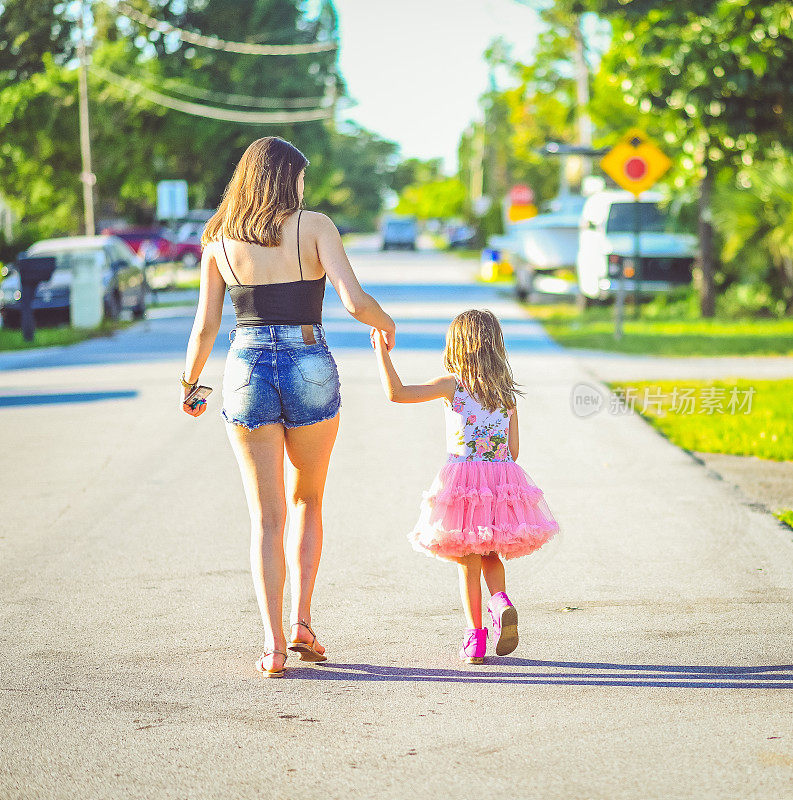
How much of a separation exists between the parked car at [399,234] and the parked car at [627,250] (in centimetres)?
4681

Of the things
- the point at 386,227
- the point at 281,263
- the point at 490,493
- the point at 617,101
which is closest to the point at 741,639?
the point at 490,493

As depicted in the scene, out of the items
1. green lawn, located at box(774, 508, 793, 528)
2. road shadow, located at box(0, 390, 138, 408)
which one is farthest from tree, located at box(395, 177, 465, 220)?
green lawn, located at box(774, 508, 793, 528)

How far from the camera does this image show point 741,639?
5.25 m

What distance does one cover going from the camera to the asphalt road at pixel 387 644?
392cm

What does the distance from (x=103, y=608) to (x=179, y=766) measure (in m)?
2.01

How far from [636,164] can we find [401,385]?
13770 millimetres

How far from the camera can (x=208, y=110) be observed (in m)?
56.8

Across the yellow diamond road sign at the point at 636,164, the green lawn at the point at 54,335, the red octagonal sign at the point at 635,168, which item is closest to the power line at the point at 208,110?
the green lawn at the point at 54,335

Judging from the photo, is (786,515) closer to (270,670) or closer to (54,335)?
(270,670)

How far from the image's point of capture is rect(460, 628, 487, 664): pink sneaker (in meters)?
4.98

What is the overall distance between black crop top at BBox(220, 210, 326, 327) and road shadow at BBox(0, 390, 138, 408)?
8752 millimetres

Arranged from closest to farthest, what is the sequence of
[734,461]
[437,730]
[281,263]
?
A: [437,730] < [281,263] < [734,461]

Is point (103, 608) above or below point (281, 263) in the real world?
below

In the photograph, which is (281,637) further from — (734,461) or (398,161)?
(398,161)
